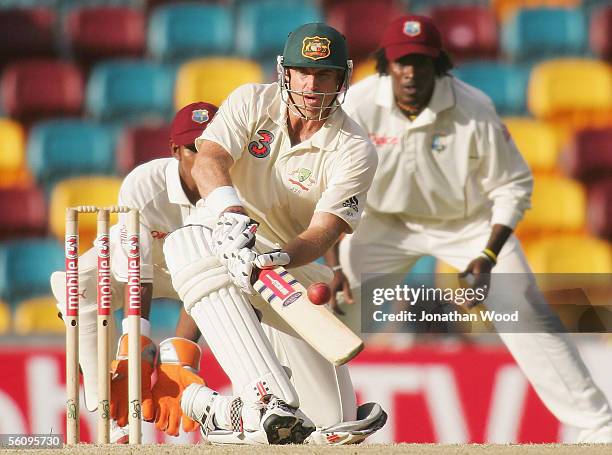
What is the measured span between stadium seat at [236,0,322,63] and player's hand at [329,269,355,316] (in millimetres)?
2672

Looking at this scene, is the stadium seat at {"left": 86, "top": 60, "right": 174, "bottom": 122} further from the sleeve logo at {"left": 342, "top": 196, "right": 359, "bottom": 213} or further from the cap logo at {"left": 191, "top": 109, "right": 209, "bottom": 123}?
the sleeve logo at {"left": 342, "top": 196, "right": 359, "bottom": 213}

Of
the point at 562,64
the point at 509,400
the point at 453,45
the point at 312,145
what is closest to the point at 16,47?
the point at 453,45

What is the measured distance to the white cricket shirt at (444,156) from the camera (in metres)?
4.85

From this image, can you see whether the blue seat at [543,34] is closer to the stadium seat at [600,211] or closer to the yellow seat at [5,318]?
the stadium seat at [600,211]

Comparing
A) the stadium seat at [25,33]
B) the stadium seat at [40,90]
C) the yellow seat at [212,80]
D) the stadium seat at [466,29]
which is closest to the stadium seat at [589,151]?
the stadium seat at [466,29]

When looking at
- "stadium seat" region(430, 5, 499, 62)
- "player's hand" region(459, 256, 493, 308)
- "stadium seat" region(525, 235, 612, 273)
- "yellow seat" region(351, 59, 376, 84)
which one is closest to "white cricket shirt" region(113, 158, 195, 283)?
"player's hand" region(459, 256, 493, 308)

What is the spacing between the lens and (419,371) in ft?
17.8

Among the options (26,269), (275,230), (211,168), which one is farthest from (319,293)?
(26,269)

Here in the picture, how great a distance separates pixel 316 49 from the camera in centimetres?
328

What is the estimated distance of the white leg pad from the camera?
118 inches

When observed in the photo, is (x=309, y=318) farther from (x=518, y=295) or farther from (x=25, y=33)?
(x=25, y=33)

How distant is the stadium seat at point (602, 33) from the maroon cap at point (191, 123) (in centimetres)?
402

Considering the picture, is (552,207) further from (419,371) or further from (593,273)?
(419,371)

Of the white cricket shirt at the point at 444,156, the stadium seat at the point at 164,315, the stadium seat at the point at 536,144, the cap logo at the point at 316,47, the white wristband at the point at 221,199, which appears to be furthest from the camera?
the stadium seat at the point at 536,144
